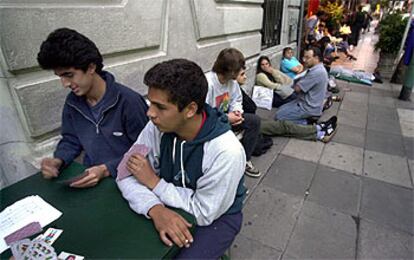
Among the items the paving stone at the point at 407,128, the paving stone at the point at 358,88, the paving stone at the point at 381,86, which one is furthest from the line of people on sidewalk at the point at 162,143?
the paving stone at the point at 381,86

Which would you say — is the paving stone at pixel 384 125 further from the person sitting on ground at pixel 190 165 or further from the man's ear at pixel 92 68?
the man's ear at pixel 92 68

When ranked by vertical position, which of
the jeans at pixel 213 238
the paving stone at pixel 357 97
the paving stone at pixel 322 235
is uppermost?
the jeans at pixel 213 238

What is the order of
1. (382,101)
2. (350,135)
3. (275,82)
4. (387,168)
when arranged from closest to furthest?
(387,168) → (350,135) → (275,82) → (382,101)

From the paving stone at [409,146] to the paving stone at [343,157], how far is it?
25.6 inches

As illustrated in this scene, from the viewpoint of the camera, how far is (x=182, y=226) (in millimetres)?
1164

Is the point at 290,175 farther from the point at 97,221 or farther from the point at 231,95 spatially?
the point at 97,221

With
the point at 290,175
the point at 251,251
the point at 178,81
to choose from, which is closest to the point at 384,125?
the point at 290,175

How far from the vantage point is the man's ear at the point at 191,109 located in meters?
1.34

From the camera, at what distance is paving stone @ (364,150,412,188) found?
3.29 m

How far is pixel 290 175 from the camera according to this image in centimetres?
330

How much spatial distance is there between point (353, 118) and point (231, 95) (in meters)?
3.31

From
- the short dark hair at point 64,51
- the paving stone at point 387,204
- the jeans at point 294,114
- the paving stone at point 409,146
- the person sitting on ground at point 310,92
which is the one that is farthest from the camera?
the jeans at point 294,114

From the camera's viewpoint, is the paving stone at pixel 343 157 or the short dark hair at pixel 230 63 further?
the paving stone at pixel 343 157

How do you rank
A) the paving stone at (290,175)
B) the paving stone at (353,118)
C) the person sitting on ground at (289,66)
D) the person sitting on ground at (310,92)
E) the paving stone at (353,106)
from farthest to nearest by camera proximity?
the person sitting on ground at (289,66) < the paving stone at (353,106) < the paving stone at (353,118) < the person sitting on ground at (310,92) < the paving stone at (290,175)
